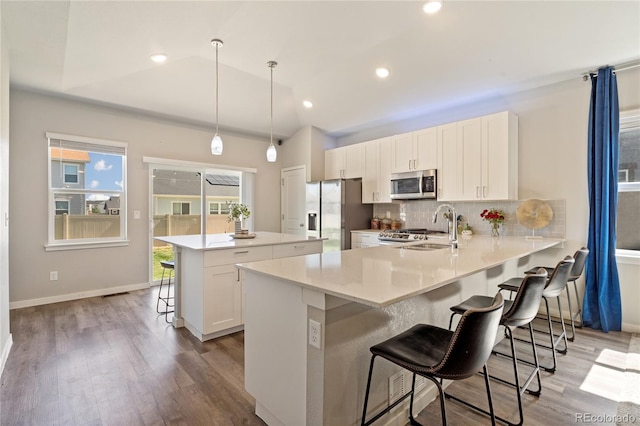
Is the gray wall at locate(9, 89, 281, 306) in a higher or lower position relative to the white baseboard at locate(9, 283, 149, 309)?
higher

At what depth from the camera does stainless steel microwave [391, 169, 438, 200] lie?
14.2 feet

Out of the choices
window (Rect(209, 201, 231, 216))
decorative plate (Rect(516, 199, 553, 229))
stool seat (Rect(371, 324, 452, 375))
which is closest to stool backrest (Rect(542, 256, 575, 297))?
stool seat (Rect(371, 324, 452, 375))

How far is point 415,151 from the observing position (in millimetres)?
4539

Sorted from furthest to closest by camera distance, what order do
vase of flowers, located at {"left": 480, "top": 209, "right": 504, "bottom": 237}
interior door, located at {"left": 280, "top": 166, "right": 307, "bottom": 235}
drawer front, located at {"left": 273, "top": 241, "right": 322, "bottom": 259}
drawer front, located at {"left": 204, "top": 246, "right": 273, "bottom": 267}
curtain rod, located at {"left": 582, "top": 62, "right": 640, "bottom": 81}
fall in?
1. interior door, located at {"left": 280, "top": 166, "right": 307, "bottom": 235}
2. vase of flowers, located at {"left": 480, "top": 209, "right": 504, "bottom": 237}
3. drawer front, located at {"left": 273, "top": 241, "right": 322, "bottom": 259}
4. curtain rod, located at {"left": 582, "top": 62, "right": 640, "bottom": 81}
5. drawer front, located at {"left": 204, "top": 246, "right": 273, "bottom": 267}

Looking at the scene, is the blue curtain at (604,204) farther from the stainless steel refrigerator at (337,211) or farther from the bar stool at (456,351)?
the stainless steel refrigerator at (337,211)

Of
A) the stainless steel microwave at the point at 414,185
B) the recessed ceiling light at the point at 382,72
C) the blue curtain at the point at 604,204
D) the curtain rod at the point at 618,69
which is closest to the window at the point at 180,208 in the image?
the stainless steel microwave at the point at 414,185

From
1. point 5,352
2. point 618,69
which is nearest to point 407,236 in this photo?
point 618,69

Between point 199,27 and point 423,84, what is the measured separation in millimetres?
2710

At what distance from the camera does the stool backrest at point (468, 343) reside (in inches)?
46.8

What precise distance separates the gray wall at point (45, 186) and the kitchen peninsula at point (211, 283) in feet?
6.26

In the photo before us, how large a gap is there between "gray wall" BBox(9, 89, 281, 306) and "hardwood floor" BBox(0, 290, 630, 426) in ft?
3.08

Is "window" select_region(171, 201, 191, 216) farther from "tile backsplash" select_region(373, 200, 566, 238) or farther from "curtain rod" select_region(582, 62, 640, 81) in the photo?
"curtain rod" select_region(582, 62, 640, 81)

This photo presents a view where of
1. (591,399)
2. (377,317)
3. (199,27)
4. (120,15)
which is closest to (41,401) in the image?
(377,317)

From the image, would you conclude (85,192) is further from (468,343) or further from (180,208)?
(468,343)
